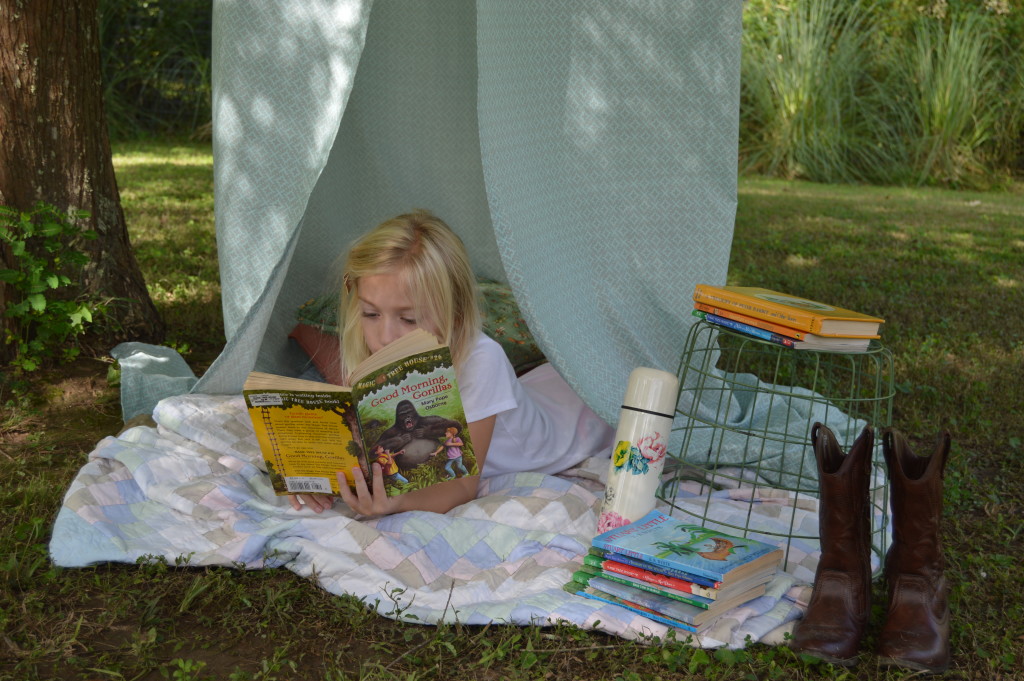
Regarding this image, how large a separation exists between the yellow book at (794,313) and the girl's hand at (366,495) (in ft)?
2.59

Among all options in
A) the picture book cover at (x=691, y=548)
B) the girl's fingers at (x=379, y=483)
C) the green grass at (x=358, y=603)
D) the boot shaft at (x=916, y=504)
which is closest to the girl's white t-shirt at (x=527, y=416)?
the girl's fingers at (x=379, y=483)

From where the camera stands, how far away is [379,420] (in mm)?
1899

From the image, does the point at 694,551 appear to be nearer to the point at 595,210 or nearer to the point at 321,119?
the point at 595,210

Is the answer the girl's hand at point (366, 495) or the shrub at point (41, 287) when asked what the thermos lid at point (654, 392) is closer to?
the girl's hand at point (366, 495)

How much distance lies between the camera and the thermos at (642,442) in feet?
6.82

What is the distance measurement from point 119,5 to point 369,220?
6.34m

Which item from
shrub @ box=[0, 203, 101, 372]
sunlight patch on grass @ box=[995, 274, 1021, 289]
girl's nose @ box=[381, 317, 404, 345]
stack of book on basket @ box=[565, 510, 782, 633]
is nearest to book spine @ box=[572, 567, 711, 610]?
stack of book on basket @ box=[565, 510, 782, 633]

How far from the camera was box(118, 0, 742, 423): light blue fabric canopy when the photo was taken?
7.50 feet

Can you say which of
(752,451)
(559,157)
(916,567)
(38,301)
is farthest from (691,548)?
(38,301)

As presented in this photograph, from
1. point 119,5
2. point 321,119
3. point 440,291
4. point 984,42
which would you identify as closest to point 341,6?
point 321,119

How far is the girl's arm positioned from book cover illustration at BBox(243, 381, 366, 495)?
0.04 meters

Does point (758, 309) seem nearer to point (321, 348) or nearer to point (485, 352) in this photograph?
point (485, 352)

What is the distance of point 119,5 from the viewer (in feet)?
27.4

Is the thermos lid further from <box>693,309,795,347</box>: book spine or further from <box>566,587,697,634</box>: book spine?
<box>566,587,697,634</box>: book spine
